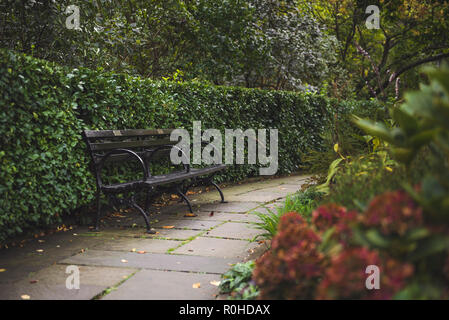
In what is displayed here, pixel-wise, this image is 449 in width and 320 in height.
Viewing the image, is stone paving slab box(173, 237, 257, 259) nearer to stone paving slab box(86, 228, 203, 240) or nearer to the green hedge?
stone paving slab box(86, 228, 203, 240)

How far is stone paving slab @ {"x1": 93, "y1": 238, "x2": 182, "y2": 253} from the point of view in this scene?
12.4ft

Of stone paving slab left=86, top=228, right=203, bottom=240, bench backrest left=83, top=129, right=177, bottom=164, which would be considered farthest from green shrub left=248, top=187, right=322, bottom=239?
bench backrest left=83, top=129, right=177, bottom=164

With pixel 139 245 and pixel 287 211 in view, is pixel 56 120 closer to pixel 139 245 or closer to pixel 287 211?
pixel 139 245

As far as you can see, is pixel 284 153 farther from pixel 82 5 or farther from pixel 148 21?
pixel 82 5

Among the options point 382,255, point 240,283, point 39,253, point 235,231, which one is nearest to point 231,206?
point 235,231

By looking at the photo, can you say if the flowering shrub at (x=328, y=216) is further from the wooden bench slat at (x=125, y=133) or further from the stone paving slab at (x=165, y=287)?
the wooden bench slat at (x=125, y=133)

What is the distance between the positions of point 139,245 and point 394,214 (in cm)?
274

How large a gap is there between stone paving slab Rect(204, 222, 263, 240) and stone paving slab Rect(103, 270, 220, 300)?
3.71 ft

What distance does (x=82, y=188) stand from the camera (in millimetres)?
4469

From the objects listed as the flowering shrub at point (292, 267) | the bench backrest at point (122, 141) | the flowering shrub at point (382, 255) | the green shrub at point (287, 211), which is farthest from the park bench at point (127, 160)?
the flowering shrub at point (382, 255)

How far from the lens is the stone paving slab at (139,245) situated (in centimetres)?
379

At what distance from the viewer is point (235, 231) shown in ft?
14.7
